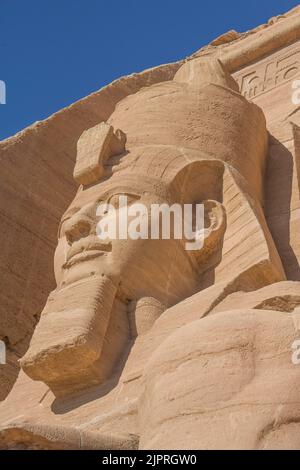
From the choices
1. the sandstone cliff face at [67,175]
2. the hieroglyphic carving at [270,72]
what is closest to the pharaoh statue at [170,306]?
the sandstone cliff face at [67,175]

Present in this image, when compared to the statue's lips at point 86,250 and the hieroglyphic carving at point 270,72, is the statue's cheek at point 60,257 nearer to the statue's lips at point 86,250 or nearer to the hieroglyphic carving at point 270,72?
the statue's lips at point 86,250

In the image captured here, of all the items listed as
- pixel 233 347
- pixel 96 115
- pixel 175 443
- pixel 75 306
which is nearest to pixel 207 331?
pixel 233 347

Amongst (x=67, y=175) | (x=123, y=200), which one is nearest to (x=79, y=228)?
(x=123, y=200)

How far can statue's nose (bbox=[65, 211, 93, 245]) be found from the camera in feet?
16.9

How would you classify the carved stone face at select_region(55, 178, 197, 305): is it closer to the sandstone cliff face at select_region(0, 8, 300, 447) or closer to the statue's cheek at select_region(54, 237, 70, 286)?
the statue's cheek at select_region(54, 237, 70, 286)

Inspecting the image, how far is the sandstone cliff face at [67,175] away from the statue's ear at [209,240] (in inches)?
2.6

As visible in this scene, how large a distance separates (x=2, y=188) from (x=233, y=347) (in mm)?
4257

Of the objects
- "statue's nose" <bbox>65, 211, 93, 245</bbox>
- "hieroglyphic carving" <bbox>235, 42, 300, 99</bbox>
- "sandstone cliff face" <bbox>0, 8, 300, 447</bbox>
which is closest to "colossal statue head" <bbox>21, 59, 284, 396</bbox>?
"statue's nose" <bbox>65, 211, 93, 245</bbox>

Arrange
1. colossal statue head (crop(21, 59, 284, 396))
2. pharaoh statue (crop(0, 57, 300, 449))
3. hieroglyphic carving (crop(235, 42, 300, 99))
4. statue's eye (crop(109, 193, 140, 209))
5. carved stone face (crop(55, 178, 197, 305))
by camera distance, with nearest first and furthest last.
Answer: pharaoh statue (crop(0, 57, 300, 449)) < colossal statue head (crop(21, 59, 284, 396)) < carved stone face (crop(55, 178, 197, 305)) < statue's eye (crop(109, 193, 140, 209)) < hieroglyphic carving (crop(235, 42, 300, 99))

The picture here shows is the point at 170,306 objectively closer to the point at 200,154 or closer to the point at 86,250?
the point at 86,250

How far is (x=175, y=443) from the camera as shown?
3.19m

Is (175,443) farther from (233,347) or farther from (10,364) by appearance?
(10,364)

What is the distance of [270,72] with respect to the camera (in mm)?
8289

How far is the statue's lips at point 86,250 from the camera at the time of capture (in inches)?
196
